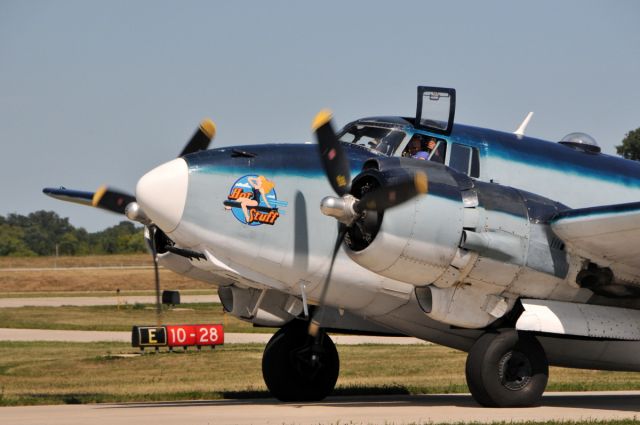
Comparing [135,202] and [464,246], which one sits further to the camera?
[135,202]

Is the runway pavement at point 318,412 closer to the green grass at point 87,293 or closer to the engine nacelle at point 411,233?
the engine nacelle at point 411,233

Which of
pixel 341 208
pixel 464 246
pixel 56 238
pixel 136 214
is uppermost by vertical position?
pixel 341 208

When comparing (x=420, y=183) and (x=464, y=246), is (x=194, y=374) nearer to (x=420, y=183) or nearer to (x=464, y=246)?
(x=464, y=246)

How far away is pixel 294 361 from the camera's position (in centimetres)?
1880

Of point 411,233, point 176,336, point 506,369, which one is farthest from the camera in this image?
point 176,336

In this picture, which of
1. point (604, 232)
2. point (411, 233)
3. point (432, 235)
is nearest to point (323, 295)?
point (411, 233)

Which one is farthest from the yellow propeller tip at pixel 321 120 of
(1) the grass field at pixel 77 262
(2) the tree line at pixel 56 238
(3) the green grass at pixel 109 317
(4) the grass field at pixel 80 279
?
(2) the tree line at pixel 56 238

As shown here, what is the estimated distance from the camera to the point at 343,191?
623 inches

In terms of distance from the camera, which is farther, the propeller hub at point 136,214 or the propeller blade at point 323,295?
the propeller hub at point 136,214

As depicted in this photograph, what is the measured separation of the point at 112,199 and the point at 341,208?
195 inches

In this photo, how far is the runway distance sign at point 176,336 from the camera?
1252 inches

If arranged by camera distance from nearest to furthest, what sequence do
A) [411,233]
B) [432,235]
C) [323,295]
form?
1. [411,233]
2. [432,235]
3. [323,295]

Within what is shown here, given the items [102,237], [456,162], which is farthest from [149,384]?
[102,237]

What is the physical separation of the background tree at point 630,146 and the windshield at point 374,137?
8663cm
